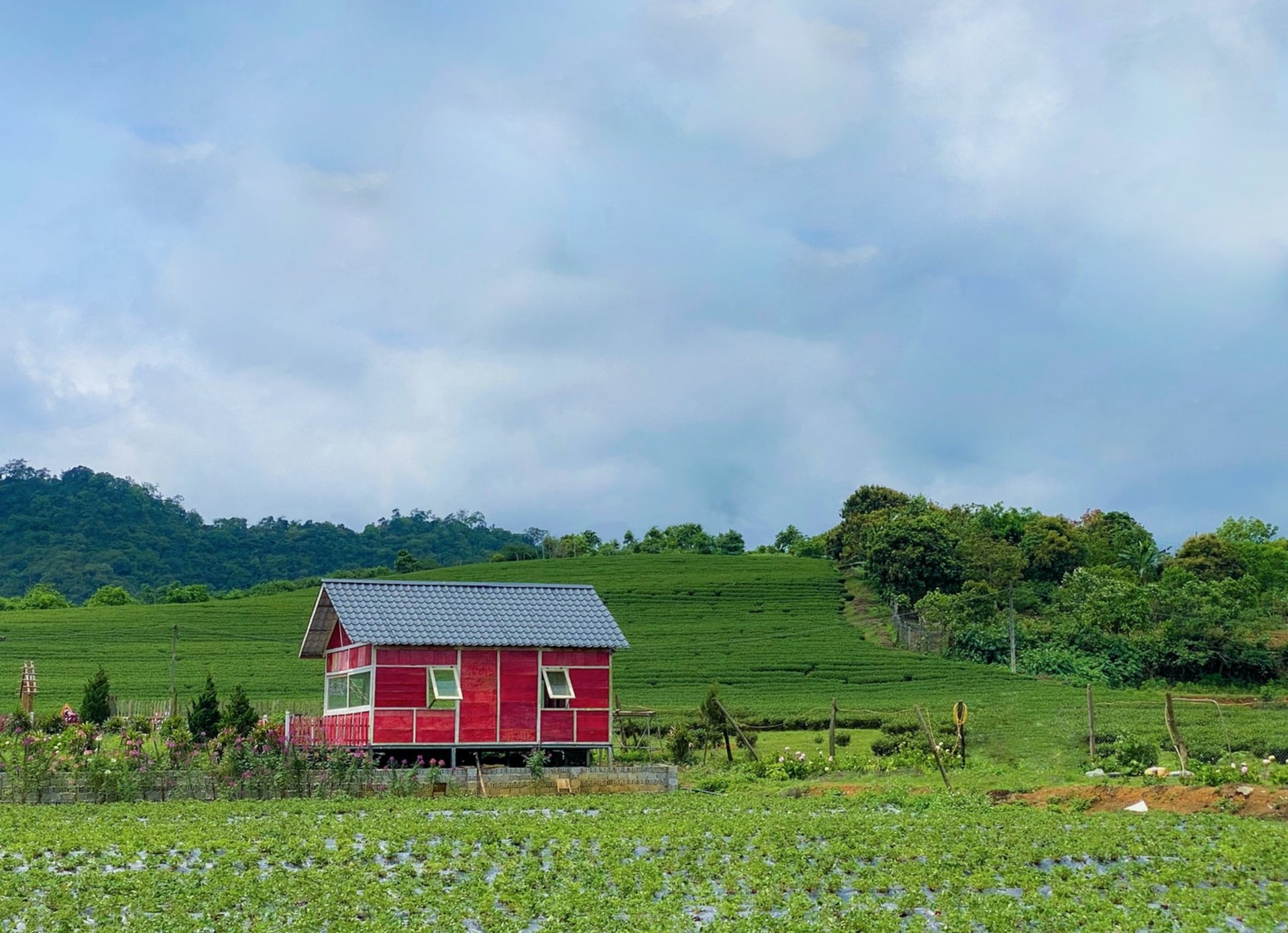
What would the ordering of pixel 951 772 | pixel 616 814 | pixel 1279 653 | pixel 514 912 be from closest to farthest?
pixel 514 912 → pixel 616 814 → pixel 951 772 → pixel 1279 653

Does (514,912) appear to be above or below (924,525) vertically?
below

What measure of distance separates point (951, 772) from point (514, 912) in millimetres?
15611

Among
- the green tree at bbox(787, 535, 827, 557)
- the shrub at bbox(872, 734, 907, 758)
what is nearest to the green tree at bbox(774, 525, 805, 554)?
the green tree at bbox(787, 535, 827, 557)

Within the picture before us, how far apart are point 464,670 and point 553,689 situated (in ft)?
6.44

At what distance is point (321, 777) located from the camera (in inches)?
904

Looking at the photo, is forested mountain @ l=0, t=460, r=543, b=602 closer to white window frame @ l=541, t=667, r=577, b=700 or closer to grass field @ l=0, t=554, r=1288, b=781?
grass field @ l=0, t=554, r=1288, b=781

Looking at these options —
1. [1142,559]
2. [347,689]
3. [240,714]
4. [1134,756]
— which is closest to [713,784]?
[1134,756]

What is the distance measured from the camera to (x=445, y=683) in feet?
89.4

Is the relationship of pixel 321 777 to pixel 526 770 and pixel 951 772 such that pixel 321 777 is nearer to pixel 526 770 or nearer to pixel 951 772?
pixel 526 770

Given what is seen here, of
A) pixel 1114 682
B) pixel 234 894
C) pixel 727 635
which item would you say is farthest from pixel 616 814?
pixel 727 635

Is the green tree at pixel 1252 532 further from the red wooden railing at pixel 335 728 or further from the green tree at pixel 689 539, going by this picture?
the red wooden railing at pixel 335 728

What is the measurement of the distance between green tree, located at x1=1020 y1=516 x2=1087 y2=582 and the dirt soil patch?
63.1m

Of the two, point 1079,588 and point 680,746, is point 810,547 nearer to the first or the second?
point 1079,588

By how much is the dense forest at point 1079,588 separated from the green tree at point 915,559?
0.08 metres
